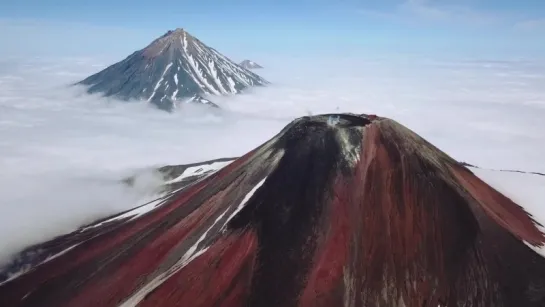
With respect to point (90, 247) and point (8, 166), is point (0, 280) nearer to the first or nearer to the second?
point (90, 247)

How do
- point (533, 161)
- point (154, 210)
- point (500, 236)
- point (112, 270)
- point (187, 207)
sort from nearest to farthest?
point (500, 236) < point (112, 270) < point (187, 207) < point (154, 210) < point (533, 161)

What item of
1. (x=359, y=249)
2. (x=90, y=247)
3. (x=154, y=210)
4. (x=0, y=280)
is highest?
(x=359, y=249)

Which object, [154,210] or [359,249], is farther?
[154,210]

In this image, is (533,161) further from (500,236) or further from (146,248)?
(146,248)

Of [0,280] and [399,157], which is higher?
[399,157]

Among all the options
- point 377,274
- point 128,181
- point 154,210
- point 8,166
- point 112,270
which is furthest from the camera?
point 8,166

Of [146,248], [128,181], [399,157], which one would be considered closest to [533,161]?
[128,181]

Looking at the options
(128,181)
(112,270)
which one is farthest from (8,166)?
(112,270)
